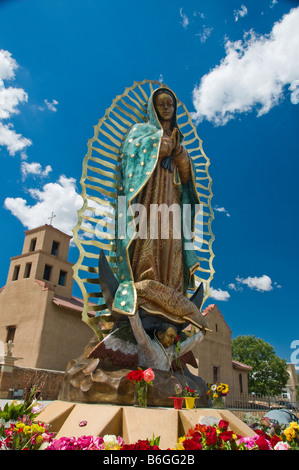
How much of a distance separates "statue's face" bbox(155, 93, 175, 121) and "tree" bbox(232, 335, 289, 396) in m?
24.8

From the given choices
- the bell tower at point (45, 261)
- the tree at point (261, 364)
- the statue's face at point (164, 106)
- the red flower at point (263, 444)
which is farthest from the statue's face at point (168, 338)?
the tree at point (261, 364)

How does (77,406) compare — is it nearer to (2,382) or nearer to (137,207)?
(137,207)

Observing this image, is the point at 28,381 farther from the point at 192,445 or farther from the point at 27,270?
the point at 192,445

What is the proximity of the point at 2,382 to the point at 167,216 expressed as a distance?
9.16m

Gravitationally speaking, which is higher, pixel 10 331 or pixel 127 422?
pixel 10 331

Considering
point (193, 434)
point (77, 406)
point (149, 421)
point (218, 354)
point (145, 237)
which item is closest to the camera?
point (193, 434)

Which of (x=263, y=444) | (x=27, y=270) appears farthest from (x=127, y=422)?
(x=27, y=270)

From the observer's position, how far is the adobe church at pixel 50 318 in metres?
17.0

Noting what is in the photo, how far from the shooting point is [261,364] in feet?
93.3

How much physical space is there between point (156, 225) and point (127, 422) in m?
3.91

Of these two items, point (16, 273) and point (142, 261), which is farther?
point (16, 273)
